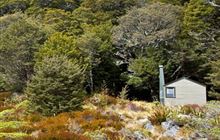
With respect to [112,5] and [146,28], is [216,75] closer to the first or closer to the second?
[146,28]

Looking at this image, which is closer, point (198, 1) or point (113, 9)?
point (198, 1)

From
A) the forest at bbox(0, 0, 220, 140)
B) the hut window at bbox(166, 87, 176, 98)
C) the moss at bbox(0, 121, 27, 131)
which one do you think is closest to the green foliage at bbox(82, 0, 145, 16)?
the forest at bbox(0, 0, 220, 140)

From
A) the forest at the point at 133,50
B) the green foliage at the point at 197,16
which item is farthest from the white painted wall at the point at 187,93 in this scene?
the green foliage at the point at 197,16

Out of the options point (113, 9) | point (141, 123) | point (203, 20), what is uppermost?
point (113, 9)

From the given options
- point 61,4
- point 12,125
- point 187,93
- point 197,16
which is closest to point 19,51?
point 187,93

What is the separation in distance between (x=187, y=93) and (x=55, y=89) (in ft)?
37.0

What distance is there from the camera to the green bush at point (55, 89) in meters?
20.1

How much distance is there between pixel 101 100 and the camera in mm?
23562

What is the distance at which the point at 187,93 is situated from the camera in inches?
1124

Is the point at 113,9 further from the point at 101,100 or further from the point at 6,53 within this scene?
the point at 101,100

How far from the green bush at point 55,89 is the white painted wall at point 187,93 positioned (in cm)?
920

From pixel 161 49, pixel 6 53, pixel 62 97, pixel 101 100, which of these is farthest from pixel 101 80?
pixel 62 97

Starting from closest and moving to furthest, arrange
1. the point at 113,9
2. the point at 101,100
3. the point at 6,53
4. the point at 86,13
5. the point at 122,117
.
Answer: the point at 122,117
the point at 101,100
the point at 6,53
the point at 86,13
the point at 113,9

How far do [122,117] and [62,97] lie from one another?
3.21 metres
